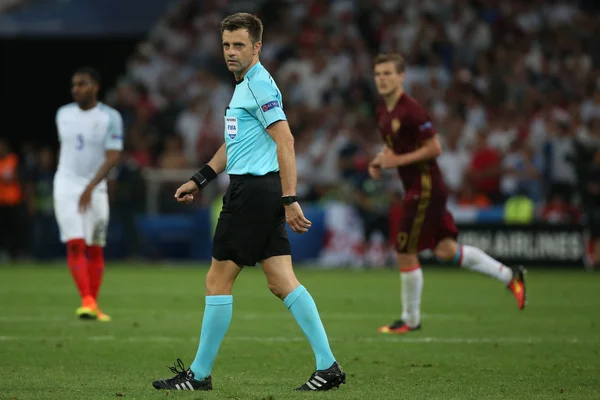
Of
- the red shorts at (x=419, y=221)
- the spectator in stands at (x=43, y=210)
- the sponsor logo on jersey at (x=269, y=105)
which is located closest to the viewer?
the sponsor logo on jersey at (x=269, y=105)

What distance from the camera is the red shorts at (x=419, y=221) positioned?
10914 mm

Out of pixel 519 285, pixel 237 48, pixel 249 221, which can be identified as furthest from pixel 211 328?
pixel 519 285

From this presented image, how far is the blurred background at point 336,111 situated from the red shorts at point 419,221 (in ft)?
28.8

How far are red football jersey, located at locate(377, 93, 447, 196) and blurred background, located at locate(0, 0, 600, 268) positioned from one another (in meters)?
8.83

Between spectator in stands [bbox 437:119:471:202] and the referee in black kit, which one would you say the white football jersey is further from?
spectator in stands [bbox 437:119:471:202]

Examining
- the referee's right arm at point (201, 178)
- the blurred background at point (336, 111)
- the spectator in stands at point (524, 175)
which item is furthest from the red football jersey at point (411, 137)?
the spectator in stands at point (524, 175)

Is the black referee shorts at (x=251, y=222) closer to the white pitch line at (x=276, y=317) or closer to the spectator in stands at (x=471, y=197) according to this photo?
the white pitch line at (x=276, y=317)

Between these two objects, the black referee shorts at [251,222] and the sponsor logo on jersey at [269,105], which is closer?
the sponsor logo on jersey at [269,105]

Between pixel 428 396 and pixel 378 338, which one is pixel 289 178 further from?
pixel 378 338

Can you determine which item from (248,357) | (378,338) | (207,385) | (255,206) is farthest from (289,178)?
(378,338)

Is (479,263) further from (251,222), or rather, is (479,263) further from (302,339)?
(251,222)

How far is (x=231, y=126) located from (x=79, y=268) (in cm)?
502

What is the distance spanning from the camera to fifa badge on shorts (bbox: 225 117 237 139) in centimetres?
711

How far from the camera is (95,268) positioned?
11.9 m
